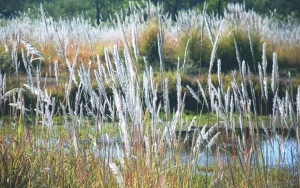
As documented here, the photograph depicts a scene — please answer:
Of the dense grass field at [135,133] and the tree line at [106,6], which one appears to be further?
the tree line at [106,6]

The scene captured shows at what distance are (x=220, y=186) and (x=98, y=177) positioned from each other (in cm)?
70

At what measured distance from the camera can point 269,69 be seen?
13625 millimetres

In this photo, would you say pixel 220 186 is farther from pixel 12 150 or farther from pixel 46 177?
pixel 12 150

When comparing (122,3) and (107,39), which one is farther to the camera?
(122,3)

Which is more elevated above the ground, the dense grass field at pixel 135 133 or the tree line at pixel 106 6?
the tree line at pixel 106 6

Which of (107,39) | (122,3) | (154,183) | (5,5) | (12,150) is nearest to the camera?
(154,183)

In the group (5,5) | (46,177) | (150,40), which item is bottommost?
(46,177)

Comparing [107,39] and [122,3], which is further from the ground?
[122,3]

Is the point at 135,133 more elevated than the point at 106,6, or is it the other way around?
the point at 106,6

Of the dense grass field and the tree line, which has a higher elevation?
the tree line

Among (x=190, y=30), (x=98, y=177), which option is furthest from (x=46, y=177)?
(x=190, y=30)

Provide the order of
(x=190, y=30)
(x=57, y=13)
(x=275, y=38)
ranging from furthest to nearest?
(x=57, y=13) < (x=275, y=38) < (x=190, y=30)

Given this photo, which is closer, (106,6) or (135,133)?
(135,133)

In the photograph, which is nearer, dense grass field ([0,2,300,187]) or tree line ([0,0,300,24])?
dense grass field ([0,2,300,187])
